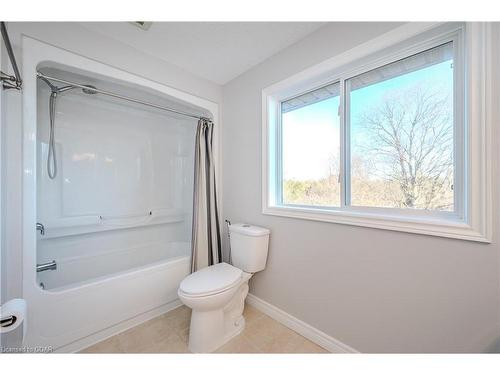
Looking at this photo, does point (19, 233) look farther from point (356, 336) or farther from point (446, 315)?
point (446, 315)

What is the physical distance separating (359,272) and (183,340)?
1.29m

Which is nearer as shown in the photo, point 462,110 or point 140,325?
point 462,110

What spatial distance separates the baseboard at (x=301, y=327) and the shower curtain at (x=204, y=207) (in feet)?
1.79

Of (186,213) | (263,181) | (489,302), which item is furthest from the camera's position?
(186,213)

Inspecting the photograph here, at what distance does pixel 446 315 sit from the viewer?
35.8 inches

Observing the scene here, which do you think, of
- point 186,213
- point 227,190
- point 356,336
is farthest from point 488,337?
point 186,213

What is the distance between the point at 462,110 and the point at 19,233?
2399mm

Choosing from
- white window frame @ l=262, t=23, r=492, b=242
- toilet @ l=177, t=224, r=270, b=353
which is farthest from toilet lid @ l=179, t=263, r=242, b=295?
white window frame @ l=262, t=23, r=492, b=242

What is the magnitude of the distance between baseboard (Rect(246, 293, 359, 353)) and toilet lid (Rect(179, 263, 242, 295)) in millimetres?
494

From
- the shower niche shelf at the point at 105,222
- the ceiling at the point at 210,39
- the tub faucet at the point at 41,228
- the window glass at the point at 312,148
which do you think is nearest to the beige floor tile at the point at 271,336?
the window glass at the point at 312,148

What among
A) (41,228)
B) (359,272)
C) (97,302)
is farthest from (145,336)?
(359,272)

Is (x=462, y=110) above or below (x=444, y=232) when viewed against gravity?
above

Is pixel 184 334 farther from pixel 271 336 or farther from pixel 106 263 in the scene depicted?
pixel 106 263
